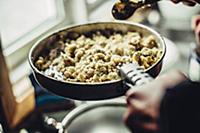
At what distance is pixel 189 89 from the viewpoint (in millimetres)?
500

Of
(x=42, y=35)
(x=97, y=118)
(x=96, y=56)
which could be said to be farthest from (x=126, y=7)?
(x=42, y=35)

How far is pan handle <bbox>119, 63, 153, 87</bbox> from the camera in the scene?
1.70ft

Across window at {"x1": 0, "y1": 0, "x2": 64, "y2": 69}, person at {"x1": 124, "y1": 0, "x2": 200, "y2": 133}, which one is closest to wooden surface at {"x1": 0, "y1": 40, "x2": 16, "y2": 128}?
window at {"x1": 0, "y1": 0, "x2": 64, "y2": 69}

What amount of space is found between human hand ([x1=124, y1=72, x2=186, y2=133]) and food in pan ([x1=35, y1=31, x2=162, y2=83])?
0.44 ft

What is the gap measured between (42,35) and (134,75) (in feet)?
2.13

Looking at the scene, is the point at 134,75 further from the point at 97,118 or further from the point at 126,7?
the point at 97,118

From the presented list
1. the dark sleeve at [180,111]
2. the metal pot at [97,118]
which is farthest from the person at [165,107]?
the metal pot at [97,118]

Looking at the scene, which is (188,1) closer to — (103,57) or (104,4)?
(103,57)

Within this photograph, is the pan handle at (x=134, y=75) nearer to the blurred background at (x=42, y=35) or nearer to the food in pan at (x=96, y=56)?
the food in pan at (x=96, y=56)

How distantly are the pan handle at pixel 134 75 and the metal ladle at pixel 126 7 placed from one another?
0.11m

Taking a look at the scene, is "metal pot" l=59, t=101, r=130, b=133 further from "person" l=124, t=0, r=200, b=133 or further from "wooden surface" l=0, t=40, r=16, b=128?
"person" l=124, t=0, r=200, b=133

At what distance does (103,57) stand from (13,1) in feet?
1.73

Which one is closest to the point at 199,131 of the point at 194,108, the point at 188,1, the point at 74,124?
the point at 194,108

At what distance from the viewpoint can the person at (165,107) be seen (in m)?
0.48
